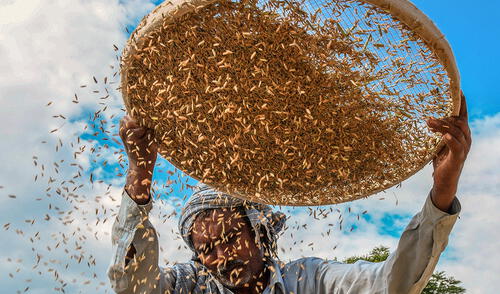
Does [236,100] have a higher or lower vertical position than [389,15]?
lower

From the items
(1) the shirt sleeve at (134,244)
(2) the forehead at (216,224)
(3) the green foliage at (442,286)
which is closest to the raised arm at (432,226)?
(2) the forehead at (216,224)

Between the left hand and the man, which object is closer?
the left hand

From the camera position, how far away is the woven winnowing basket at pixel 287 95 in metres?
2.64

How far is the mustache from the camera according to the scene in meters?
3.59

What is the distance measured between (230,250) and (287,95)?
1369mm

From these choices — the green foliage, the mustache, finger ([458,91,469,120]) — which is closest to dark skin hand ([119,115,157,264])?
the mustache

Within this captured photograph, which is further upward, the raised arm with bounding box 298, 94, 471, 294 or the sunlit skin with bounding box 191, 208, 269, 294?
the raised arm with bounding box 298, 94, 471, 294

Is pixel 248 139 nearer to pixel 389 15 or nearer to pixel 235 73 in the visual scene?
pixel 235 73

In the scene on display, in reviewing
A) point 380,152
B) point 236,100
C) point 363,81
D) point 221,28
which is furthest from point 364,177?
point 221,28

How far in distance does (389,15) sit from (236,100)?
39.4 inches

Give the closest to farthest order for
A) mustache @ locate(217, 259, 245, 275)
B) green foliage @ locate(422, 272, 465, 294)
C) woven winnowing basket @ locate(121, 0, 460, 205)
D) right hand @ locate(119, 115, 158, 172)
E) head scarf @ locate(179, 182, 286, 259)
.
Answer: woven winnowing basket @ locate(121, 0, 460, 205), right hand @ locate(119, 115, 158, 172), mustache @ locate(217, 259, 245, 275), head scarf @ locate(179, 182, 286, 259), green foliage @ locate(422, 272, 465, 294)

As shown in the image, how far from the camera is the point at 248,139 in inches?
123

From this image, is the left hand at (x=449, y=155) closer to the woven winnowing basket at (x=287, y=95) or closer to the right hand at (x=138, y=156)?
the woven winnowing basket at (x=287, y=95)

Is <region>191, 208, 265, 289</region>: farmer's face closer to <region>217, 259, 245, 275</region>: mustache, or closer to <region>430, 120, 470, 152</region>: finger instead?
<region>217, 259, 245, 275</region>: mustache
